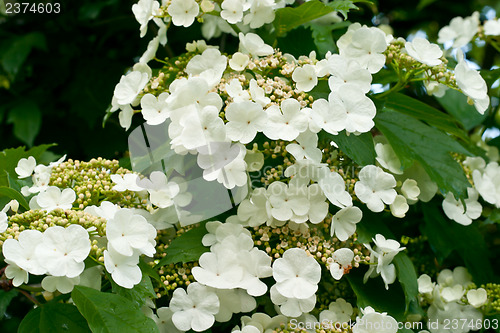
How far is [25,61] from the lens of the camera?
1.99 meters

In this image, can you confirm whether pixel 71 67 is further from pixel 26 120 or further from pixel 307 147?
pixel 307 147

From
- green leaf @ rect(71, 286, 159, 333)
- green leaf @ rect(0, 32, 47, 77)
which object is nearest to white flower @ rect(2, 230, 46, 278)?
green leaf @ rect(71, 286, 159, 333)

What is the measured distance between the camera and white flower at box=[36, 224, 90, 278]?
2.98ft

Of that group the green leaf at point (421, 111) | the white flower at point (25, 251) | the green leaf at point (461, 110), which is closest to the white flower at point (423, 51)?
the green leaf at point (421, 111)

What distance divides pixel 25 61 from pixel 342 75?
4.36 feet

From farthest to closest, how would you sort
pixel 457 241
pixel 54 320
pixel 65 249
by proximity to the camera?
pixel 457 241 < pixel 54 320 < pixel 65 249

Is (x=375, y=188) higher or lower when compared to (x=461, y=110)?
higher

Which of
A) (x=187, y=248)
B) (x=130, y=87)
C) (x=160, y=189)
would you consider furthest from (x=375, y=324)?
(x=130, y=87)

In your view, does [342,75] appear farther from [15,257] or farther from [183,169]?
[15,257]

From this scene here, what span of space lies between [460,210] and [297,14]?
1.94 ft

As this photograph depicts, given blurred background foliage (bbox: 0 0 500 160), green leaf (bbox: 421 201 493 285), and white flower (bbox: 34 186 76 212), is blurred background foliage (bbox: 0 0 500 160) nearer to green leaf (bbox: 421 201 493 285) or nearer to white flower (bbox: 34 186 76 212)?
white flower (bbox: 34 186 76 212)

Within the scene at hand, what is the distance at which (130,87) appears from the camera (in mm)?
1229

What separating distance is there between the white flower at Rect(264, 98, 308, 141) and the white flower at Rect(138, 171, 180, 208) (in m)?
0.24

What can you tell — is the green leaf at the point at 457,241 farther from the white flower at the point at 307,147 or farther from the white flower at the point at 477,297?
the white flower at the point at 307,147
